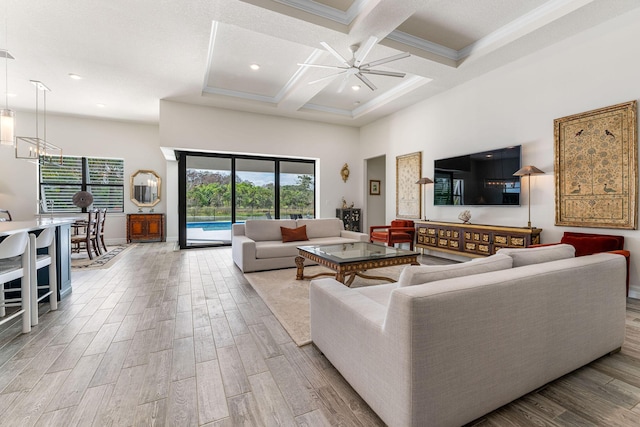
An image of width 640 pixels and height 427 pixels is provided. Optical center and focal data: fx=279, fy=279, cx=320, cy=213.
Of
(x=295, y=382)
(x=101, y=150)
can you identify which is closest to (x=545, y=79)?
(x=295, y=382)

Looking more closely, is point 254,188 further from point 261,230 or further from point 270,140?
point 261,230

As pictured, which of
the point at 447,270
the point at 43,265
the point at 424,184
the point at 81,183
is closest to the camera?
the point at 447,270

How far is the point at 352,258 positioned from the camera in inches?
123

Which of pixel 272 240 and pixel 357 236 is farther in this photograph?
pixel 357 236

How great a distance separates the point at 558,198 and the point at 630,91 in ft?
4.49

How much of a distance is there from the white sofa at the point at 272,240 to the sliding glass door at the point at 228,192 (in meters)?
2.26

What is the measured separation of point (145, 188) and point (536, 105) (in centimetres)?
883

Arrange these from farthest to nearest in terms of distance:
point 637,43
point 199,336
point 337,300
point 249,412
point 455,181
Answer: point 455,181 → point 637,43 → point 199,336 → point 337,300 → point 249,412

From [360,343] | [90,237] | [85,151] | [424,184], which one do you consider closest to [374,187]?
[424,184]

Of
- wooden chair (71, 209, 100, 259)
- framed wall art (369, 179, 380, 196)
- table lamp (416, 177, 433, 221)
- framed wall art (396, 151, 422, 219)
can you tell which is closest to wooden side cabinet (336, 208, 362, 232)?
framed wall art (369, 179, 380, 196)

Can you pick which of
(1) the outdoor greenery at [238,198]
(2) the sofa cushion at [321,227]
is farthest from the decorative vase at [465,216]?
(1) the outdoor greenery at [238,198]

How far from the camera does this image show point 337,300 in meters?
1.67

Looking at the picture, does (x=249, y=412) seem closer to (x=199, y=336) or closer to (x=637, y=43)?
(x=199, y=336)

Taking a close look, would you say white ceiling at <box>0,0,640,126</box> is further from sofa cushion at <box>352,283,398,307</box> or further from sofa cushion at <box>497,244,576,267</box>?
sofa cushion at <box>352,283,398,307</box>
